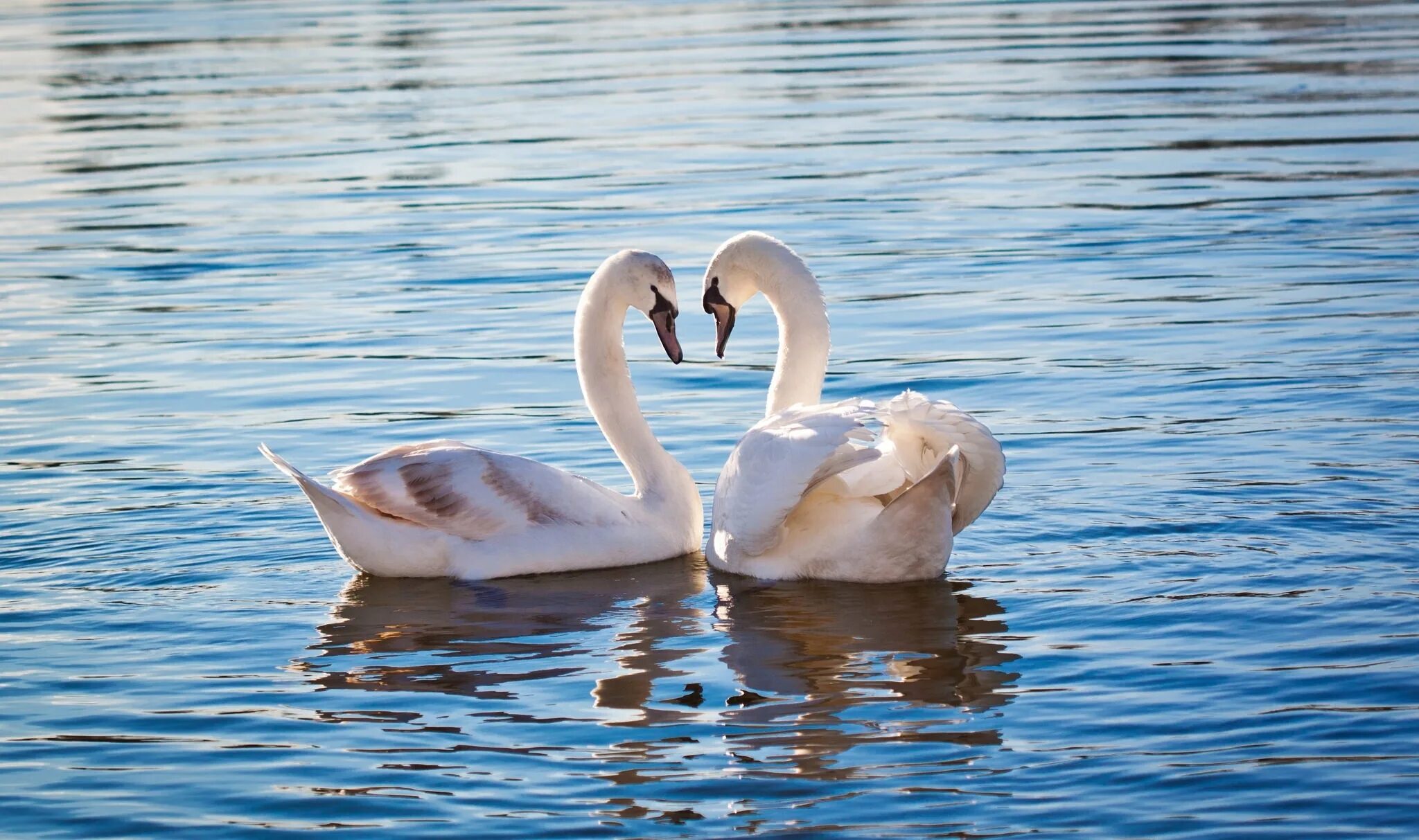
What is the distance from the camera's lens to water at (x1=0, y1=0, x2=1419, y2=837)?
6.51 metres

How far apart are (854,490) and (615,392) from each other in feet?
5.24

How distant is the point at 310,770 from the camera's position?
6.66m

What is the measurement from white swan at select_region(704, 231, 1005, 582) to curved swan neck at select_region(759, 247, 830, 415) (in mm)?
886

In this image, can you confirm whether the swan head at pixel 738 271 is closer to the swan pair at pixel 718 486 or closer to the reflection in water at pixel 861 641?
the swan pair at pixel 718 486

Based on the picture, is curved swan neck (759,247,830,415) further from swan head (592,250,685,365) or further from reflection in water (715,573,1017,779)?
reflection in water (715,573,1017,779)

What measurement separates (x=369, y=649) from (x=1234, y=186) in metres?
12.9

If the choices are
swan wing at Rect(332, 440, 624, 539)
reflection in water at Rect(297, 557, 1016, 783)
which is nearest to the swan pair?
swan wing at Rect(332, 440, 624, 539)

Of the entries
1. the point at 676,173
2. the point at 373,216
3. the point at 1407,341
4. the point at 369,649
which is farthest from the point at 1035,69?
the point at 369,649

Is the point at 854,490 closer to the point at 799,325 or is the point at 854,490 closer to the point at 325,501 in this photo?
the point at 799,325

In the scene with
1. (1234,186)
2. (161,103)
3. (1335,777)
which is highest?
(161,103)

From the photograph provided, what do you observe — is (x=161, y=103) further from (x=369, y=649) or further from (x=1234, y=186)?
(x=369, y=649)

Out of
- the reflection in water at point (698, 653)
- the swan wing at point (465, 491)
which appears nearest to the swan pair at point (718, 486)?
the swan wing at point (465, 491)

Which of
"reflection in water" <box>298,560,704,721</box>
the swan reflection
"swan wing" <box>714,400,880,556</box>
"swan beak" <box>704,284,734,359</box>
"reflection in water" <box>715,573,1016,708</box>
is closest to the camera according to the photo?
the swan reflection

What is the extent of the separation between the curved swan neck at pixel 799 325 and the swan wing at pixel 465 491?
4.39 feet
